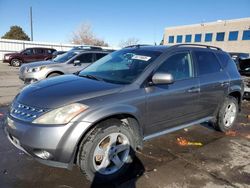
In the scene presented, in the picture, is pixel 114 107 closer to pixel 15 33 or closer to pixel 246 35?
pixel 246 35

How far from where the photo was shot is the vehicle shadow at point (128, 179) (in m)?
3.36

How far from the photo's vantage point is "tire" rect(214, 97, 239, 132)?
548 cm

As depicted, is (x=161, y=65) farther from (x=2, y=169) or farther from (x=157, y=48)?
(x=2, y=169)

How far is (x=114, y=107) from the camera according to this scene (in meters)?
3.32

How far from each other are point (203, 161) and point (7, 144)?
328 centimetres

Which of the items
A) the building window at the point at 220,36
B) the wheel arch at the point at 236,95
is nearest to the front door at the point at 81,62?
the wheel arch at the point at 236,95

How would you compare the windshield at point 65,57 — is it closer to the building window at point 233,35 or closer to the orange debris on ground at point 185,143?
the orange debris on ground at point 185,143

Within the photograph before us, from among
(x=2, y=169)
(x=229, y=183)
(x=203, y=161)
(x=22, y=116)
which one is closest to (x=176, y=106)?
(x=203, y=161)

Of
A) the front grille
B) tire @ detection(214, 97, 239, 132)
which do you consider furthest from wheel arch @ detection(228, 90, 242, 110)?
the front grille

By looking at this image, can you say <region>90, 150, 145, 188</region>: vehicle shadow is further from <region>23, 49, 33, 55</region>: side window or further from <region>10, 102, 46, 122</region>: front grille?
<region>23, 49, 33, 55</region>: side window

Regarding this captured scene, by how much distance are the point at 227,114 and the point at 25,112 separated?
4282 millimetres

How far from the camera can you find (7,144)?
4.50m

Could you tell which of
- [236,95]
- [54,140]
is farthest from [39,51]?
[54,140]

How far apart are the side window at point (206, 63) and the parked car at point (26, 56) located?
71.4 ft
